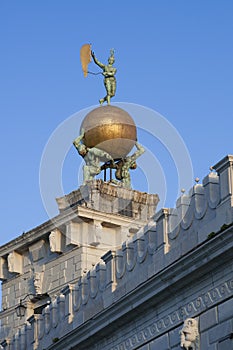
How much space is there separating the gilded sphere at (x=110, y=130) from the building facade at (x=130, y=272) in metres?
2.81

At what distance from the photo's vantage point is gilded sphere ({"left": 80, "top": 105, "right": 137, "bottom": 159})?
176 ft

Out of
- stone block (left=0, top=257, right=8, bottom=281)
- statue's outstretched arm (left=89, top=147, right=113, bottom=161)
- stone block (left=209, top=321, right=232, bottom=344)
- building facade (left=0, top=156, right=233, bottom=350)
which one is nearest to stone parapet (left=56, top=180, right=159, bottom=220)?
building facade (left=0, top=156, right=233, bottom=350)

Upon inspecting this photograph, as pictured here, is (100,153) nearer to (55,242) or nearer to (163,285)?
(55,242)

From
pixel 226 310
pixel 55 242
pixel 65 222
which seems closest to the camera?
pixel 226 310

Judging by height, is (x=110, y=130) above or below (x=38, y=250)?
above

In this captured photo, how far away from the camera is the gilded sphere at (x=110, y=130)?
53500mm

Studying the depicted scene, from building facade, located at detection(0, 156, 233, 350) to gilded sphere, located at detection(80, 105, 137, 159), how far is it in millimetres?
2808

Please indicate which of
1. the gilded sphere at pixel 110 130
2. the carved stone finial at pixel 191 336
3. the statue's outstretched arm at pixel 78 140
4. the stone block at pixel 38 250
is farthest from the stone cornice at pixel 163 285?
the statue's outstretched arm at pixel 78 140

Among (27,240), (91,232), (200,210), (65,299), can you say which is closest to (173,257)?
(200,210)

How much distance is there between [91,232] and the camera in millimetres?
49188

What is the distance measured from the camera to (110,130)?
5334 cm

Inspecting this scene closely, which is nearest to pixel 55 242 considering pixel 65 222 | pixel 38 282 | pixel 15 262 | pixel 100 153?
pixel 65 222

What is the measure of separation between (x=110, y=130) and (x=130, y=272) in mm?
18924

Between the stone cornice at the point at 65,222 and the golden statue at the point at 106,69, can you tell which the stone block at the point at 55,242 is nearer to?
the stone cornice at the point at 65,222
